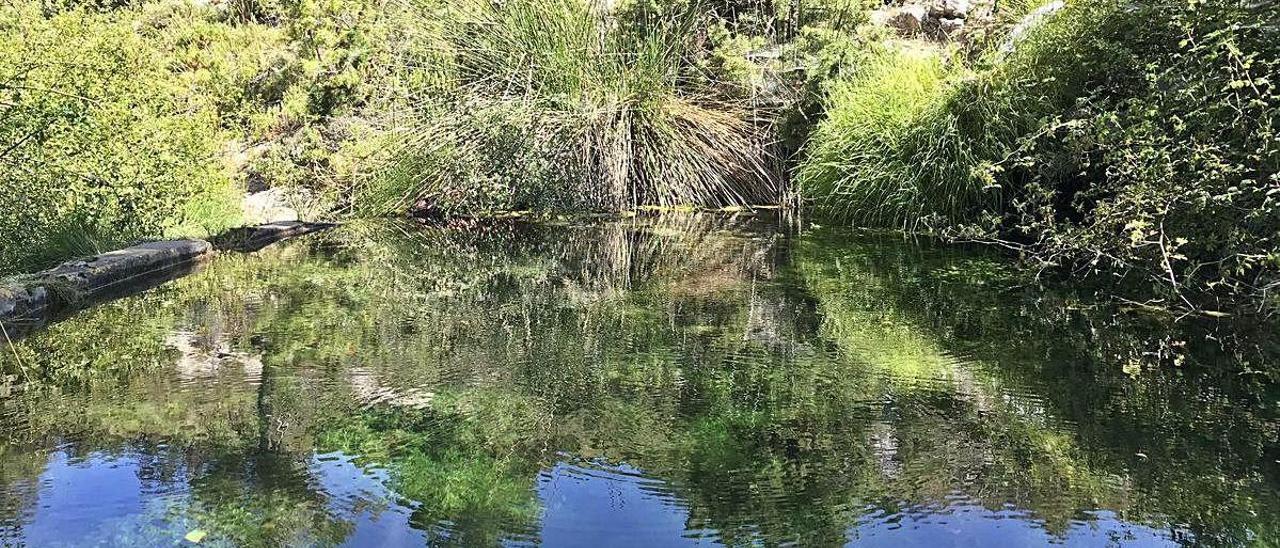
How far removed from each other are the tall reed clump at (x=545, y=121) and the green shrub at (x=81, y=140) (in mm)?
2774

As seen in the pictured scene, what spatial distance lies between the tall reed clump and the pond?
4.15 meters

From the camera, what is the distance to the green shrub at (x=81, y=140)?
4.44m

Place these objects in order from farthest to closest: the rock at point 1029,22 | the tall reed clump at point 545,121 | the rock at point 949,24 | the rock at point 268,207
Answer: the rock at point 949,24 → the rock at point 268,207 → the tall reed clump at point 545,121 → the rock at point 1029,22

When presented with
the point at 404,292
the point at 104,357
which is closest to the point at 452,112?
the point at 404,292

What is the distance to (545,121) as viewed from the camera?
333 inches

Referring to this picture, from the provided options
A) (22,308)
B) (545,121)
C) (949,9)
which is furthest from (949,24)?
(22,308)

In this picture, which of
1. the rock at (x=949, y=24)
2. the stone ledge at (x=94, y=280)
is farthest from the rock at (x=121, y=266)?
the rock at (x=949, y=24)

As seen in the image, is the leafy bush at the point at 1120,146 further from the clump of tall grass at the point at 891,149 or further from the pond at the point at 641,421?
the pond at the point at 641,421

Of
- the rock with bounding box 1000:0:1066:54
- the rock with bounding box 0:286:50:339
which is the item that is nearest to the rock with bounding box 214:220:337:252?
the rock with bounding box 0:286:50:339

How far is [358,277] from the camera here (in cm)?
501

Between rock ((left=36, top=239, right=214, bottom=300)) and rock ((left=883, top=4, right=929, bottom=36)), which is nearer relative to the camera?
rock ((left=36, top=239, right=214, bottom=300))

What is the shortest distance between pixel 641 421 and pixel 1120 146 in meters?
2.96

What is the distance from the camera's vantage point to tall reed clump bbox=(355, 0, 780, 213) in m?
8.48

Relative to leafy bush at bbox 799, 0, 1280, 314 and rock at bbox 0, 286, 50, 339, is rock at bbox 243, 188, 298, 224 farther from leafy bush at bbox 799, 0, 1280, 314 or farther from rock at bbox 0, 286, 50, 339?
leafy bush at bbox 799, 0, 1280, 314
